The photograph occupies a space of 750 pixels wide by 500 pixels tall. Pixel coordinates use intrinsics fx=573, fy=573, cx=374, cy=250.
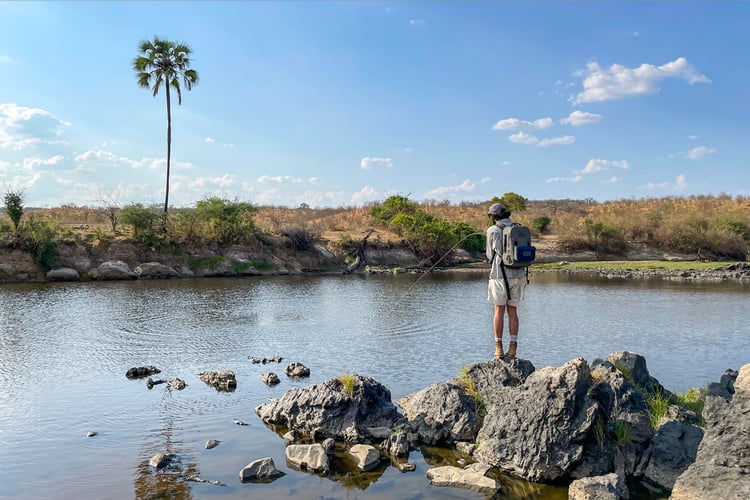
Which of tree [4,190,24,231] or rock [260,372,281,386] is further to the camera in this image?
tree [4,190,24,231]

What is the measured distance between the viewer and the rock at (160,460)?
29.3 ft

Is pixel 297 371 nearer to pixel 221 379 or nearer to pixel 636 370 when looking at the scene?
pixel 221 379

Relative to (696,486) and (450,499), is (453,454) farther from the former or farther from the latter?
(696,486)

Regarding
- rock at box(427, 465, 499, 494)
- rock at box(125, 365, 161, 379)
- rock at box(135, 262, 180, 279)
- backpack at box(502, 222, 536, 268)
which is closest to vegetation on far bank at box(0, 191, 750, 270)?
rock at box(135, 262, 180, 279)

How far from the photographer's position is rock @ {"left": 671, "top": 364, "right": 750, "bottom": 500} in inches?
260

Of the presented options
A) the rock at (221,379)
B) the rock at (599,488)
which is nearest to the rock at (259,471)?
the rock at (599,488)

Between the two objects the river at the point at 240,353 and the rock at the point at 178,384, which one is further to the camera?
the rock at the point at 178,384

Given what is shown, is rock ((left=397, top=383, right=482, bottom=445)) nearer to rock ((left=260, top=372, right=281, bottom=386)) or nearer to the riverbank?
rock ((left=260, top=372, right=281, bottom=386))

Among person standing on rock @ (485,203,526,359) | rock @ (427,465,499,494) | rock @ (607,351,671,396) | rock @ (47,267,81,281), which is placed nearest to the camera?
rock @ (427,465,499,494)

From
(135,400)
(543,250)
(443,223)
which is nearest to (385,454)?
(135,400)

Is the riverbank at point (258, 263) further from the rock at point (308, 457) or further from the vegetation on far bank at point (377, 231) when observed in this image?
the rock at point (308, 457)

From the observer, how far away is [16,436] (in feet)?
34.0

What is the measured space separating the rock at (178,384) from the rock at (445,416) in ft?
18.6

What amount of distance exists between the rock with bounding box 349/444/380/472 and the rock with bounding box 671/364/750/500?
13.7 ft
